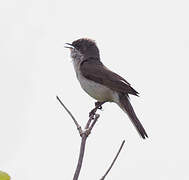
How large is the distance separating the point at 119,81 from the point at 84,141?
487cm

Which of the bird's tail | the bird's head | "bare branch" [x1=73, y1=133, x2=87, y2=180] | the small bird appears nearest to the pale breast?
the small bird

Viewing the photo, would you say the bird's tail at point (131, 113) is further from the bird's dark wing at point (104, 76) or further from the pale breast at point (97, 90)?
the pale breast at point (97, 90)

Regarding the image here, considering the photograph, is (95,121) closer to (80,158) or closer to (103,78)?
(80,158)

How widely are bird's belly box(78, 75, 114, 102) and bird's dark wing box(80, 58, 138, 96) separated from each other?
0.07m

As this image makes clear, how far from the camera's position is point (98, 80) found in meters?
8.69

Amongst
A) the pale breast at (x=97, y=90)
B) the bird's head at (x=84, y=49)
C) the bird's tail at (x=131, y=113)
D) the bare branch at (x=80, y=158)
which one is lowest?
the bare branch at (x=80, y=158)

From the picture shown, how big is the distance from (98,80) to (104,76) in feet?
0.43

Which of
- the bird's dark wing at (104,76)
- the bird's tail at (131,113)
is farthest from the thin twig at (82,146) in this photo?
the bird's dark wing at (104,76)

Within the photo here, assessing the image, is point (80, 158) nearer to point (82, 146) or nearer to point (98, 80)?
point (82, 146)

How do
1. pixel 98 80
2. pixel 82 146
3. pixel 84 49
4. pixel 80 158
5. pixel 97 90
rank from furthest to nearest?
pixel 84 49 < pixel 98 80 < pixel 97 90 < pixel 82 146 < pixel 80 158

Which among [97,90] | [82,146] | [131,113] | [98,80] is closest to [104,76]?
[98,80]

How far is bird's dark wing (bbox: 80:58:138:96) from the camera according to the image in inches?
319

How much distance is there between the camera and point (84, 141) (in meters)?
3.56

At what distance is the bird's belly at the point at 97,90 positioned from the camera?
8.43 meters
